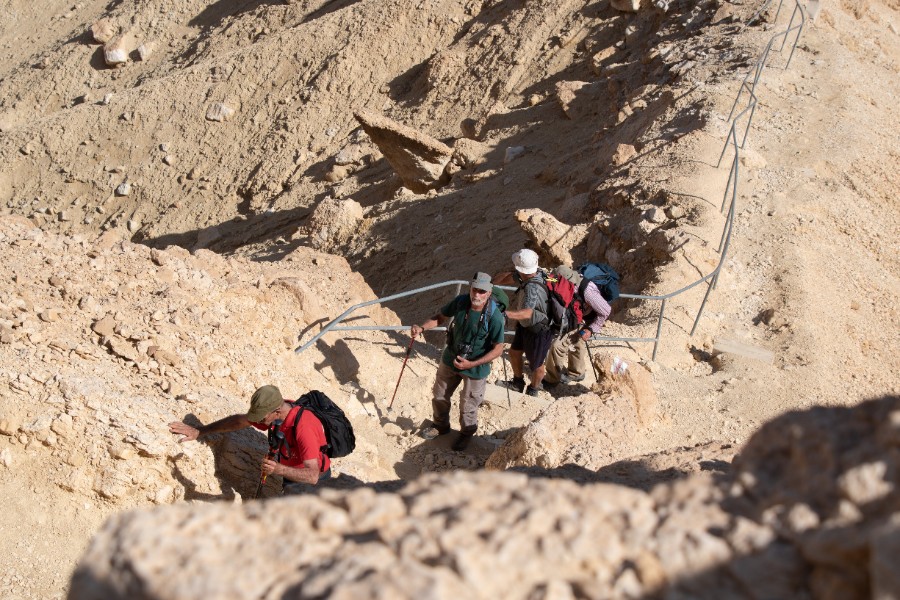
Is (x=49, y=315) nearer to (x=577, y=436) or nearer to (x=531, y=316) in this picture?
(x=531, y=316)

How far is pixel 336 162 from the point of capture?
680 inches

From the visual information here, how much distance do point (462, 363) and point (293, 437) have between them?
177 centimetres

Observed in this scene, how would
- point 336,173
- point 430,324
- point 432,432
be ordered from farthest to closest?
point 336,173, point 432,432, point 430,324

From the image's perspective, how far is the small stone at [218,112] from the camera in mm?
19000

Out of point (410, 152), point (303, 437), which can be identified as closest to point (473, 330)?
point (303, 437)

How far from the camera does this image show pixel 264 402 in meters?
4.69

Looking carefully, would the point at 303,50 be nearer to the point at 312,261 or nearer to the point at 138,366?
the point at 312,261

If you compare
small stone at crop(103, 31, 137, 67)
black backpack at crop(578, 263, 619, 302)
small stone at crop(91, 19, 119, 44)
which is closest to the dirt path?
black backpack at crop(578, 263, 619, 302)

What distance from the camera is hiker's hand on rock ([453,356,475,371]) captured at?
6207 mm

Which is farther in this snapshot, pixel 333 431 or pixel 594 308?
pixel 594 308

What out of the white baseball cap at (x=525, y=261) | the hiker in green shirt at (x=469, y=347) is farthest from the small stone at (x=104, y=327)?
the white baseball cap at (x=525, y=261)

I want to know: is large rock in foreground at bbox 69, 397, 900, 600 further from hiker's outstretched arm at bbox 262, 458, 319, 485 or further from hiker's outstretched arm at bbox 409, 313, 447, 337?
hiker's outstretched arm at bbox 409, 313, 447, 337

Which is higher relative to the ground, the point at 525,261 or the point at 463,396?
the point at 525,261

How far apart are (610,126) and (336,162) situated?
6307 millimetres
